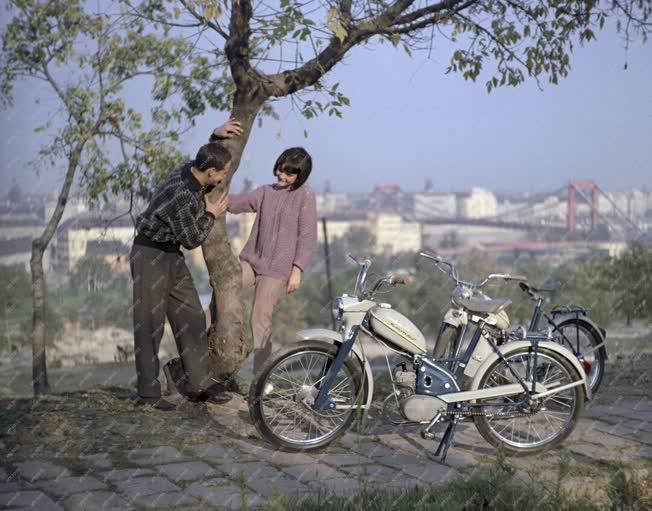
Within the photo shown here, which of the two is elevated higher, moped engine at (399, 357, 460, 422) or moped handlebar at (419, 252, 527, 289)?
moped handlebar at (419, 252, 527, 289)

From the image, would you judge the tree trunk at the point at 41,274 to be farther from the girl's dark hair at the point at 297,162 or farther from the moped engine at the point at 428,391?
the moped engine at the point at 428,391

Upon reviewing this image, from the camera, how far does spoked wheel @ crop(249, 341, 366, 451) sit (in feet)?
15.4

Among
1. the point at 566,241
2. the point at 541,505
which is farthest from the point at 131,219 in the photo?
the point at 566,241

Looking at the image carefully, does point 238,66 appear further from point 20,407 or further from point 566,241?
point 566,241

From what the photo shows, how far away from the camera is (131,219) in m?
9.71

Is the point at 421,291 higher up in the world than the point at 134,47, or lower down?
lower down

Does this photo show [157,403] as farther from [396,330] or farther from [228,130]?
[228,130]

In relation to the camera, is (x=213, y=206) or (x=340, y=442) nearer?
(x=340, y=442)

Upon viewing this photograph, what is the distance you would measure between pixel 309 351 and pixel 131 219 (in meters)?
5.43

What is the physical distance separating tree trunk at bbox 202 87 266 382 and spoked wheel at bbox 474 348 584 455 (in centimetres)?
192

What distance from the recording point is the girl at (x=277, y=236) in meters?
5.78

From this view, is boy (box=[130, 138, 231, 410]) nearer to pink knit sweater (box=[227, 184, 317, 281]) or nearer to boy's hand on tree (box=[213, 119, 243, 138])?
pink knit sweater (box=[227, 184, 317, 281])

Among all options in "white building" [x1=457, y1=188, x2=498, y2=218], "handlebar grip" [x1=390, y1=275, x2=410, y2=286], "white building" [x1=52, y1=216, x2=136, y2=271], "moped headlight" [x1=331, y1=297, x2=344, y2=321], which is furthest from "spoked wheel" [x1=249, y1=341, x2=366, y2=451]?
"white building" [x1=457, y1=188, x2=498, y2=218]

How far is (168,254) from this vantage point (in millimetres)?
5336
